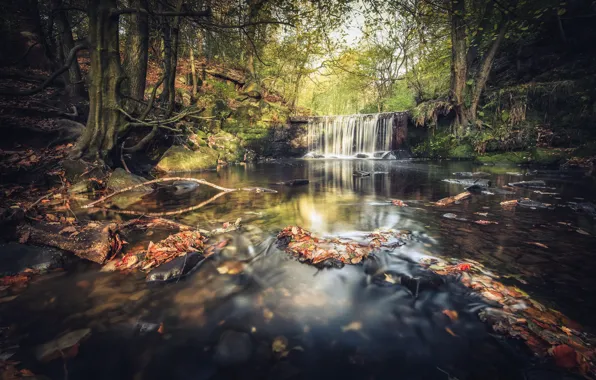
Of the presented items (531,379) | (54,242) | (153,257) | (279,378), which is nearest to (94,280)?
(153,257)

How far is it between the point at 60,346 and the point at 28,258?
5.60 feet

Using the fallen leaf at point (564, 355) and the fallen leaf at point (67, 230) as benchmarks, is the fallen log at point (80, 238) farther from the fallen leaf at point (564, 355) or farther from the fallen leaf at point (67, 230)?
the fallen leaf at point (564, 355)

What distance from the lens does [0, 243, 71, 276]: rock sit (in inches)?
111

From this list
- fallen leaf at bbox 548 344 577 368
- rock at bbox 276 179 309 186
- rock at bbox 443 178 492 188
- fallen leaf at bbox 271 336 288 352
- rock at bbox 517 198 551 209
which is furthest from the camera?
rock at bbox 276 179 309 186

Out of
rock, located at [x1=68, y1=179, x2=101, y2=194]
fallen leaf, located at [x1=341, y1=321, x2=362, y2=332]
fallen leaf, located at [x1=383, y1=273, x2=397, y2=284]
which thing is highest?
rock, located at [x1=68, y1=179, x2=101, y2=194]

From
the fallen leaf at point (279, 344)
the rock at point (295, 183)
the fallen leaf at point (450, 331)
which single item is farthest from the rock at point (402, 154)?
the fallen leaf at point (279, 344)

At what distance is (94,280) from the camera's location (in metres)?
2.77

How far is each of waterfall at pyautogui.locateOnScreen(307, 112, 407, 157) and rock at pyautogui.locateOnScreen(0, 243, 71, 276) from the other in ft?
63.9

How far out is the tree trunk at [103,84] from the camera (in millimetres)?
6332

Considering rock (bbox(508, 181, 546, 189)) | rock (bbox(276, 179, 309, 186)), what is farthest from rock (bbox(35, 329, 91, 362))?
rock (bbox(508, 181, 546, 189))

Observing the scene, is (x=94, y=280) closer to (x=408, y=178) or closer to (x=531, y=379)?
(x=531, y=379)

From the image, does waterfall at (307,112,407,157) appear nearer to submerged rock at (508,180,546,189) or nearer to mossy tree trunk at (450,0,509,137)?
mossy tree trunk at (450,0,509,137)

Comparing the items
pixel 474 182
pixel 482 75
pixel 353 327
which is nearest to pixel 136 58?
pixel 353 327

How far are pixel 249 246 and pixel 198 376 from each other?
2.08 metres
